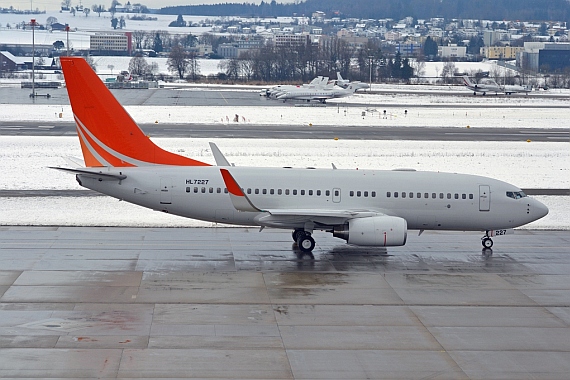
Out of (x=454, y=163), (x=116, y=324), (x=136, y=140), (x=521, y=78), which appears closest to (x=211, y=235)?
(x=136, y=140)

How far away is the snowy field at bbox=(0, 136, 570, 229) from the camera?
40.3 meters

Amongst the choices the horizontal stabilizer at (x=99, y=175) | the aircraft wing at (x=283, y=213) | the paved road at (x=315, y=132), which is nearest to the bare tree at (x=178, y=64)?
the paved road at (x=315, y=132)

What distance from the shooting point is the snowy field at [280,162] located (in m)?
40.3

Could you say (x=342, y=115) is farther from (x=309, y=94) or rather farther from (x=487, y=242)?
(x=487, y=242)

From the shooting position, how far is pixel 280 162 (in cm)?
5509

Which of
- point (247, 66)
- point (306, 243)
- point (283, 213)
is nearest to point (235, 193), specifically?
point (283, 213)

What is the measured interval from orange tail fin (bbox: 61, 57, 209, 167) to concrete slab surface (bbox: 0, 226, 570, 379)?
3.61 meters

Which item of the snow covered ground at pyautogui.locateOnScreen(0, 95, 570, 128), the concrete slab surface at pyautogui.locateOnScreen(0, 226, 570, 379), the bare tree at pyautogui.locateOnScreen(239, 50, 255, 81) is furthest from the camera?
the bare tree at pyautogui.locateOnScreen(239, 50, 255, 81)

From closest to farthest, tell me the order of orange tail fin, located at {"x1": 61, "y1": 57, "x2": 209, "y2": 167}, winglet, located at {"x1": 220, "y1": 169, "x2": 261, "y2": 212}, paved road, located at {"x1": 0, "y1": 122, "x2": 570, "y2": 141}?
winglet, located at {"x1": 220, "y1": 169, "x2": 261, "y2": 212}
orange tail fin, located at {"x1": 61, "y1": 57, "x2": 209, "y2": 167}
paved road, located at {"x1": 0, "y1": 122, "x2": 570, "y2": 141}

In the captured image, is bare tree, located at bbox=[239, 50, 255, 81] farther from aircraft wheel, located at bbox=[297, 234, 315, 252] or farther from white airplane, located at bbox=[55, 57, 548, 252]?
aircraft wheel, located at bbox=[297, 234, 315, 252]

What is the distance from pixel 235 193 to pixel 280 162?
23139mm

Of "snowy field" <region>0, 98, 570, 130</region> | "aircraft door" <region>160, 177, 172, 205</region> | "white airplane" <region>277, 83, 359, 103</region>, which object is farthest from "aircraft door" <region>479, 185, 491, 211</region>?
"white airplane" <region>277, 83, 359, 103</region>

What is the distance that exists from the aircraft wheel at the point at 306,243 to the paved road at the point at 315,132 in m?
36.3

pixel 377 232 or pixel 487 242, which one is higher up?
pixel 377 232
